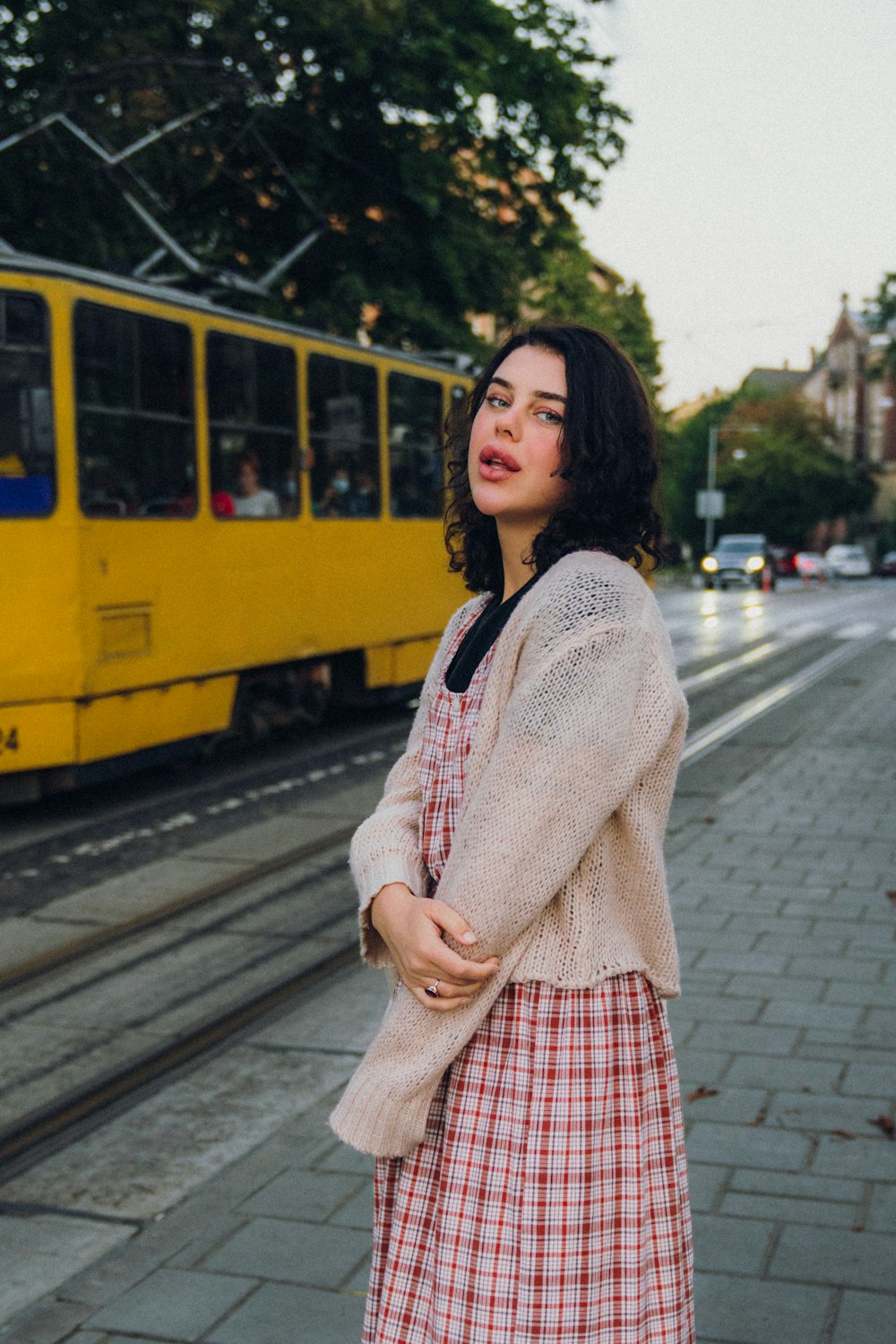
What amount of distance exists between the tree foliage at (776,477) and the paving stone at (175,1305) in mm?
73514

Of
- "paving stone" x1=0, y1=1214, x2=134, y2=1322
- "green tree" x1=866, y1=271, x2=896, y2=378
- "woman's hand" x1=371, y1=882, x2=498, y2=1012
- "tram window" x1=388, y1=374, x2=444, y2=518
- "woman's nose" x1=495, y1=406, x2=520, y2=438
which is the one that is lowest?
"paving stone" x1=0, y1=1214, x2=134, y2=1322

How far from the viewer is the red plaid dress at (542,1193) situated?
1.97 meters

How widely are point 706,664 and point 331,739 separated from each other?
7.78 m

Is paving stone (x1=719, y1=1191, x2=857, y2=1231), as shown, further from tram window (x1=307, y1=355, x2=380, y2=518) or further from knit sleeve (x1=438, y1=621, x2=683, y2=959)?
tram window (x1=307, y1=355, x2=380, y2=518)

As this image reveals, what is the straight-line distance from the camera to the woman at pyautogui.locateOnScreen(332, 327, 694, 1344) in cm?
190

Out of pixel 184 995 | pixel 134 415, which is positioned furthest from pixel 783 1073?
pixel 134 415

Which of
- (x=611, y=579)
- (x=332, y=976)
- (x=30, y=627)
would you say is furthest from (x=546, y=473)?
(x=30, y=627)

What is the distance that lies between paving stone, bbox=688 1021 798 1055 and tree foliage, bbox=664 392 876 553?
7161 cm

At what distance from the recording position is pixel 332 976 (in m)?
6.16

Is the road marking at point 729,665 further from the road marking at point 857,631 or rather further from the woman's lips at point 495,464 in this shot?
the woman's lips at point 495,464

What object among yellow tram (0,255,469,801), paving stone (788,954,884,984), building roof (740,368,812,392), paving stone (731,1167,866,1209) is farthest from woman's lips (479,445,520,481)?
building roof (740,368,812,392)

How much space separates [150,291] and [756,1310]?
25.0 ft

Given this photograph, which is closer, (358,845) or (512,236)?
(358,845)

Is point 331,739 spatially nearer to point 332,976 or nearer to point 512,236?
point 332,976
